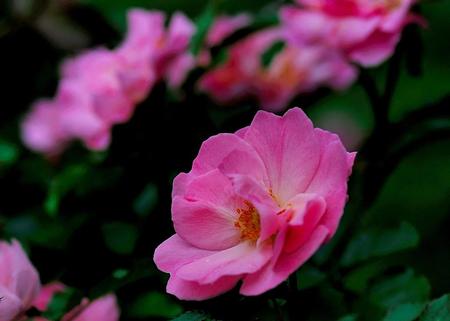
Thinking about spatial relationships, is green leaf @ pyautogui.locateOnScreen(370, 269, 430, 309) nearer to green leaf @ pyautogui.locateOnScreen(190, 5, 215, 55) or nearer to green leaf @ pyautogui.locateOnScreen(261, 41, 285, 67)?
green leaf @ pyautogui.locateOnScreen(190, 5, 215, 55)

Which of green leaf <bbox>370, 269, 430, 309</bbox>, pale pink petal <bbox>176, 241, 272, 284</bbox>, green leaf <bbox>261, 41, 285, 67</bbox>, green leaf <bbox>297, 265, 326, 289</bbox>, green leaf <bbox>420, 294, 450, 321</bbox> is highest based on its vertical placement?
pale pink petal <bbox>176, 241, 272, 284</bbox>

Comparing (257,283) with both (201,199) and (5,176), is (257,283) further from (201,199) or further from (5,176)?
(5,176)

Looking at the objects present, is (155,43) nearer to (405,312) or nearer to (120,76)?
(120,76)

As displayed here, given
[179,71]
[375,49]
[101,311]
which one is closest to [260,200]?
[101,311]

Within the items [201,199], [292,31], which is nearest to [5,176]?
[292,31]

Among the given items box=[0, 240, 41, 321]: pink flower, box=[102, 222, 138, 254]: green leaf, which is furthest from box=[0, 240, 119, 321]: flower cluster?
box=[102, 222, 138, 254]: green leaf

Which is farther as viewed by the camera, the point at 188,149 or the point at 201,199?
the point at 188,149

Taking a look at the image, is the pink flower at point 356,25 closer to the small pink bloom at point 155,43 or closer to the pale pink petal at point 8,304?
the small pink bloom at point 155,43

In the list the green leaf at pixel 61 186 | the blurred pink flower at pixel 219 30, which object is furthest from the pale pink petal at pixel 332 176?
the blurred pink flower at pixel 219 30
